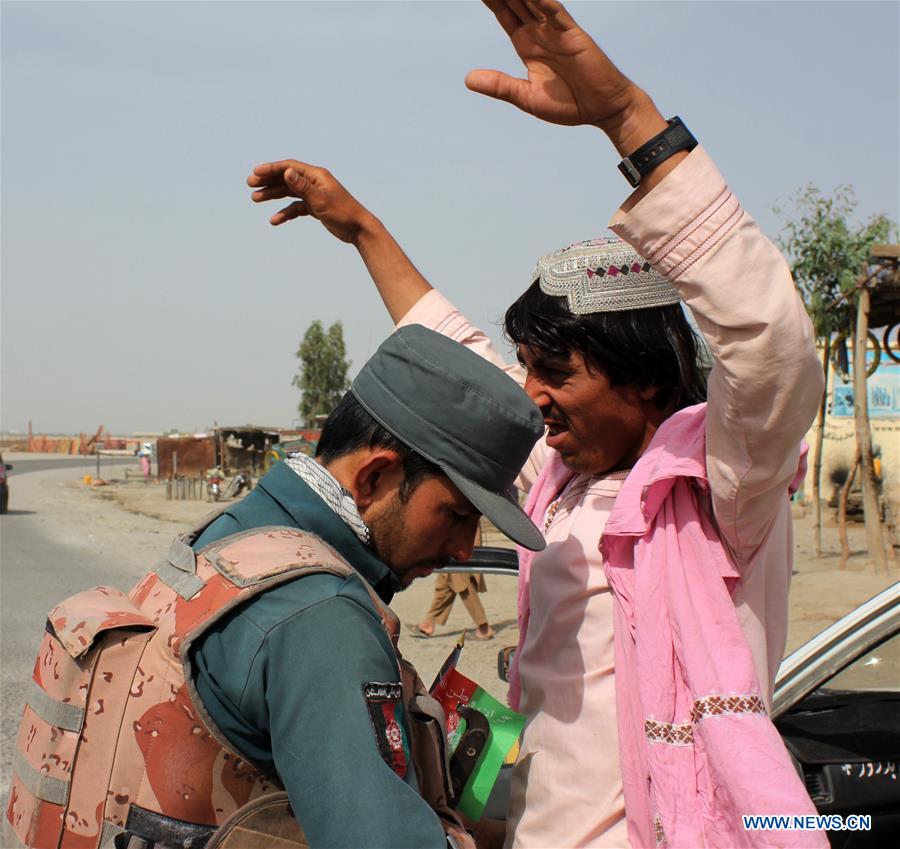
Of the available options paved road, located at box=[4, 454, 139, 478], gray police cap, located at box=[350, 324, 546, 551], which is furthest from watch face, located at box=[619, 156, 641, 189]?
paved road, located at box=[4, 454, 139, 478]

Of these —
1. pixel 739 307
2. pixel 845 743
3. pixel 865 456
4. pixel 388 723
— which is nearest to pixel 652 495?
pixel 739 307

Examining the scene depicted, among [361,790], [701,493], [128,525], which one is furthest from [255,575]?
[128,525]

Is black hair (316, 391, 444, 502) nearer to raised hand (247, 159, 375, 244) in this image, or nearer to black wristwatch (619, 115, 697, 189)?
black wristwatch (619, 115, 697, 189)

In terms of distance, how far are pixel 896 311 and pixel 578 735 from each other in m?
9.46

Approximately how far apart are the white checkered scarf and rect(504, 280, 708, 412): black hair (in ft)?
1.92

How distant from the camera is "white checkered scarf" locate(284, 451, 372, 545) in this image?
153 centimetres

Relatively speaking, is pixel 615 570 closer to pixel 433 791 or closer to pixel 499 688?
pixel 433 791

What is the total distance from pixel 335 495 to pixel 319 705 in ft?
1.31

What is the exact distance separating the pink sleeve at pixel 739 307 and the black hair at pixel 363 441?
458 millimetres

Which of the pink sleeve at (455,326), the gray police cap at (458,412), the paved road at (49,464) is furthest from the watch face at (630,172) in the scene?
the paved road at (49,464)

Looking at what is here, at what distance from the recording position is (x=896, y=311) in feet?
32.8

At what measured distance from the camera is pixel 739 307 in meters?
1.39

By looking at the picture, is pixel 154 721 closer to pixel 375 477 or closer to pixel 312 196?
pixel 375 477

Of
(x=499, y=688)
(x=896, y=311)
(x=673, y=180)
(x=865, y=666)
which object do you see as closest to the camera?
(x=673, y=180)
